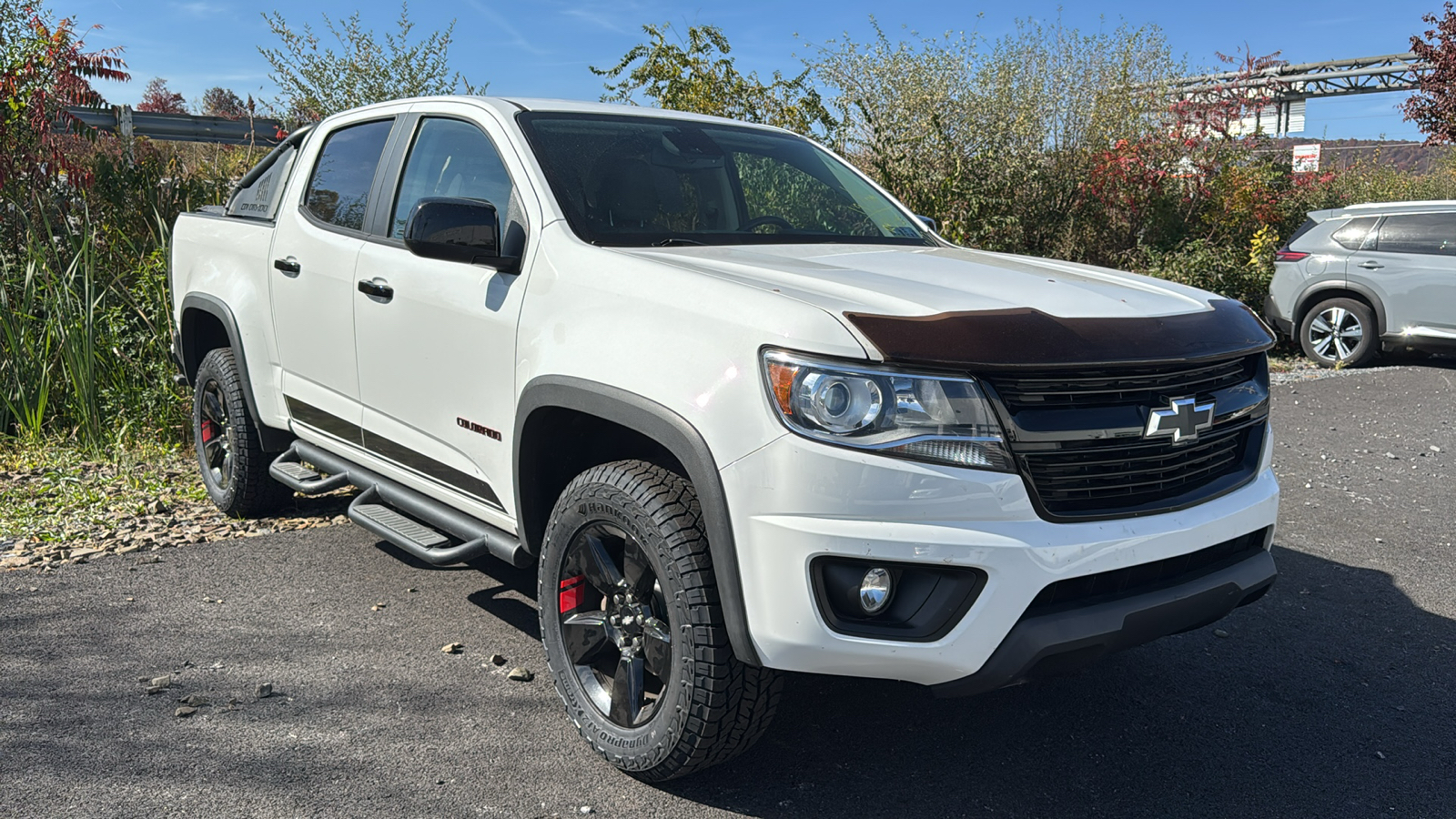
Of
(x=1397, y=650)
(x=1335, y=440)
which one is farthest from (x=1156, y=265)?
(x=1397, y=650)

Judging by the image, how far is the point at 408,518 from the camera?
3975 millimetres

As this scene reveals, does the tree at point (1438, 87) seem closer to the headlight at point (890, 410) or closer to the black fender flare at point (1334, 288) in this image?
the black fender flare at point (1334, 288)

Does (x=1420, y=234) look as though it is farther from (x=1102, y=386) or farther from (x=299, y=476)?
(x=299, y=476)

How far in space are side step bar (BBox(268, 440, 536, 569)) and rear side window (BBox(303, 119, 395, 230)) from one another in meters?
0.94

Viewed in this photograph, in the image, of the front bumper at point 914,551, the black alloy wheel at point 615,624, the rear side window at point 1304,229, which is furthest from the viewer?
the rear side window at point 1304,229

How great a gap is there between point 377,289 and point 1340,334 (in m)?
10.3

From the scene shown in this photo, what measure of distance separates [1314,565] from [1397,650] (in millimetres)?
968

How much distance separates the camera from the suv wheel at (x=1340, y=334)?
10805 millimetres

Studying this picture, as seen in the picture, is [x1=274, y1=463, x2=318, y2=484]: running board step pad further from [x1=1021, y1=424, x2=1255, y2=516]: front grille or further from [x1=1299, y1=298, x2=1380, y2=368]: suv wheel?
[x1=1299, y1=298, x2=1380, y2=368]: suv wheel

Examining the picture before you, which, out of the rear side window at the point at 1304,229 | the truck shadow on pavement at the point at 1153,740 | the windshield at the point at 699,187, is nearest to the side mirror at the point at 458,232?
the windshield at the point at 699,187

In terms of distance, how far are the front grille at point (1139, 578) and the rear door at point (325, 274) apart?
2609mm

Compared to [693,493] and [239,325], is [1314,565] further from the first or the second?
[239,325]

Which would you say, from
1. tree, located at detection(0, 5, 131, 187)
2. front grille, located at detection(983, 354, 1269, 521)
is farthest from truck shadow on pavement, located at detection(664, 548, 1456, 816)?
tree, located at detection(0, 5, 131, 187)

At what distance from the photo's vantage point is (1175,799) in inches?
115
